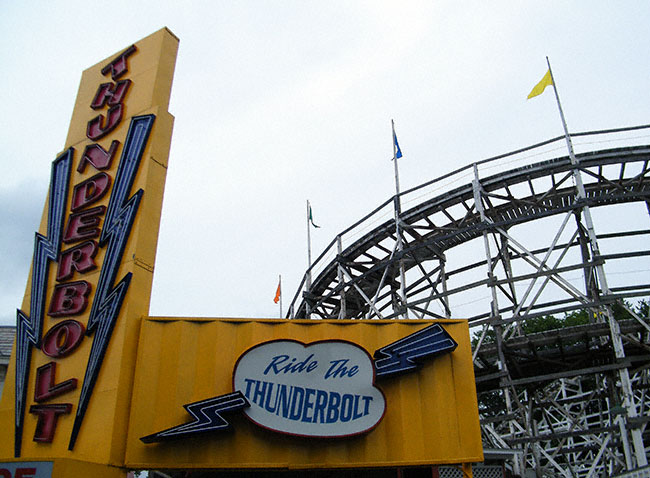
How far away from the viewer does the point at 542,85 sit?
22.2 metres

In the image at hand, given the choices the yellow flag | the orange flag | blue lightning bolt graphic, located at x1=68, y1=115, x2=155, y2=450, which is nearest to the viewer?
blue lightning bolt graphic, located at x1=68, y1=115, x2=155, y2=450

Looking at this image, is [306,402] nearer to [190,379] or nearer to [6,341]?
[190,379]

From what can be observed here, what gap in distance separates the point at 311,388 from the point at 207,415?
2.10 metres

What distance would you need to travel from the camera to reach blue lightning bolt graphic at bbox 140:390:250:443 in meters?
11.0

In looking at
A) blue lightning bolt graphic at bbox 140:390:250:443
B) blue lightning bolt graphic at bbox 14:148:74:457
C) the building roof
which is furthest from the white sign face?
the building roof

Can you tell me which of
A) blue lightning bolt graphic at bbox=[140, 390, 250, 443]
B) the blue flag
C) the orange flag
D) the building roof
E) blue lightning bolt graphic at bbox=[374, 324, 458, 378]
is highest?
the blue flag

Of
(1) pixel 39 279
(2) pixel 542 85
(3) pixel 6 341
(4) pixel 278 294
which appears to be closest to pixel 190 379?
(1) pixel 39 279

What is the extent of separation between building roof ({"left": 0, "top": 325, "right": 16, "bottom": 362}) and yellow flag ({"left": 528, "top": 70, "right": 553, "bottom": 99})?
20.2 meters

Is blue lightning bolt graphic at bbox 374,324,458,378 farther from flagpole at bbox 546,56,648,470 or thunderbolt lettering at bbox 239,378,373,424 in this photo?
flagpole at bbox 546,56,648,470

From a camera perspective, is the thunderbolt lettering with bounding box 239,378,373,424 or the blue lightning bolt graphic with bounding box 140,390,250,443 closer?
the blue lightning bolt graphic with bounding box 140,390,250,443

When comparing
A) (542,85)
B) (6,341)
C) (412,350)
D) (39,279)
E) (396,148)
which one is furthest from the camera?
(396,148)

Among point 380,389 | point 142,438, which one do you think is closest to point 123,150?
point 142,438

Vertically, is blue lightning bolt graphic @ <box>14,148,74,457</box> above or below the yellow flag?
below

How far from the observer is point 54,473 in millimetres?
9438
